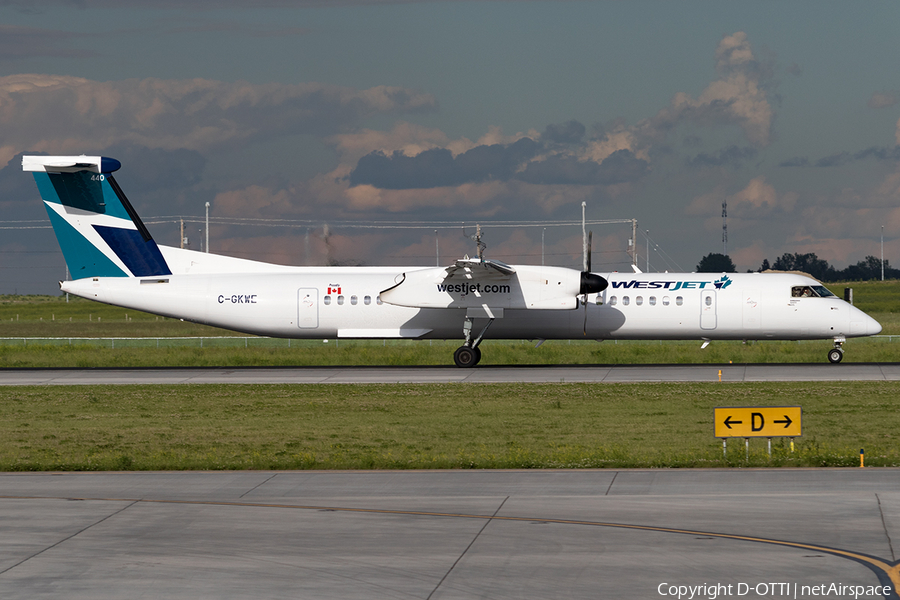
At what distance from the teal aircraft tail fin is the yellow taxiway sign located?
24838mm

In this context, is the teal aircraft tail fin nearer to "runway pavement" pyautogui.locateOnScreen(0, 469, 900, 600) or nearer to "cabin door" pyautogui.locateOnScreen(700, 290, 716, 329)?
"cabin door" pyautogui.locateOnScreen(700, 290, 716, 329)

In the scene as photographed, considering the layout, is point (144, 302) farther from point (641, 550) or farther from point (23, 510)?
point (641, 550)

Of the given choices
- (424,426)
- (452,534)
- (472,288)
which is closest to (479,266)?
(472,288)

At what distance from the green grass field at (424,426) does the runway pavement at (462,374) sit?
5.45ft

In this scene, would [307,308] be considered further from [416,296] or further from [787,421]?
[787,421]

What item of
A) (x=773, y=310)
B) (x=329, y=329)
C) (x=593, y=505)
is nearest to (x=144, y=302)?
(x=329, y=329)

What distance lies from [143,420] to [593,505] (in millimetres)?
13655

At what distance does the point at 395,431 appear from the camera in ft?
64.7

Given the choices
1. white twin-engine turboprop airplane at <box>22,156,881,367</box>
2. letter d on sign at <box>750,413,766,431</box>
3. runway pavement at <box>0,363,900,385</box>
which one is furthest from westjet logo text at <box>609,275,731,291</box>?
letter d on sign at <box>750,413,766,431</box>

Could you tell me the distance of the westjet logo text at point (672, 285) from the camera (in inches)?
1294

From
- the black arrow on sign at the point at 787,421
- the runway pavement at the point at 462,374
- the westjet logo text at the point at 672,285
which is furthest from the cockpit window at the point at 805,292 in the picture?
Result: the black arrow on sign at the point at 787,421

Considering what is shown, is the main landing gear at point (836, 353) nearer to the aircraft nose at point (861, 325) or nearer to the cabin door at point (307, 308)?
the aircraft nose at point (861, 325)

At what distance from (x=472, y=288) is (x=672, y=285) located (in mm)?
7228

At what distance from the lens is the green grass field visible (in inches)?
627
